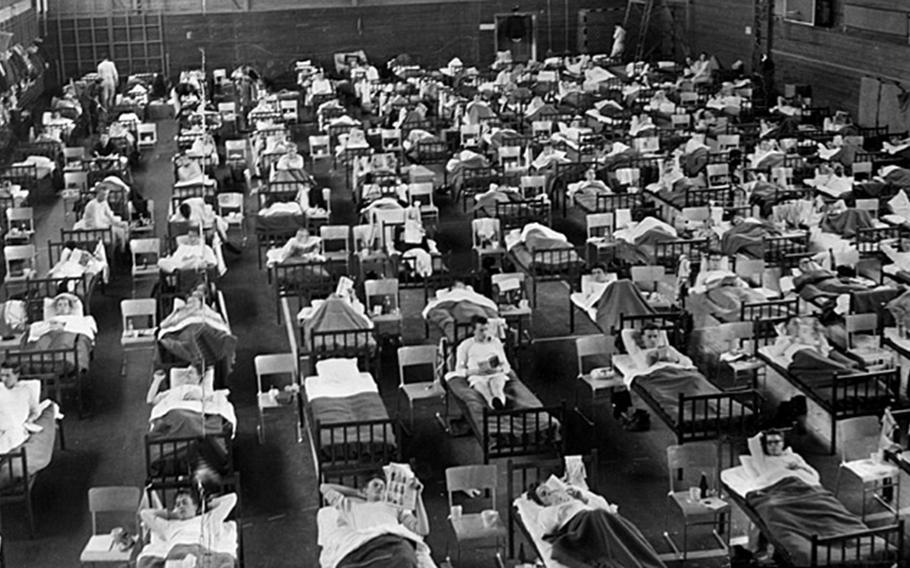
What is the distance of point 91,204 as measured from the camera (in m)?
21.9

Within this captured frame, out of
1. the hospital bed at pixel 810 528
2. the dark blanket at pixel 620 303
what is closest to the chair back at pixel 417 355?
the dark blanket at pixel 620 303

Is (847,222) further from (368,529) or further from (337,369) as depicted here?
(368,529)

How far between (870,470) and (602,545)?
11.2 ft

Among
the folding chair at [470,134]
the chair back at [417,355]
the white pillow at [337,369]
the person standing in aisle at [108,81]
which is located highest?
the person standing in aisle at [108,81]

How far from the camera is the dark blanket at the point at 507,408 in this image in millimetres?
13562

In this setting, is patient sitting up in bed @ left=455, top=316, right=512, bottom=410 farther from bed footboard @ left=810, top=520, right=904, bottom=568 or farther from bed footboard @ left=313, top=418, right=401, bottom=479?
bed footboard @ left=810, top=520, right=904, bottom=568

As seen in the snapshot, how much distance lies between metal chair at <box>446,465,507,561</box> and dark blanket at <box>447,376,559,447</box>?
1058 mm

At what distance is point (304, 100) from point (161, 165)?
340 inches

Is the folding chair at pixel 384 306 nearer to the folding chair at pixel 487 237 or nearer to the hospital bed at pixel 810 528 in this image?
the folding chair at pixel 487 237

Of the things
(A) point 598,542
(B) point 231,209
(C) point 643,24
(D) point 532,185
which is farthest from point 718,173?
(C) point 643,24

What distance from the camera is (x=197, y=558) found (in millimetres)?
11023

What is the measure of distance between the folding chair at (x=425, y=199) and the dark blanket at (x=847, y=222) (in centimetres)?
680

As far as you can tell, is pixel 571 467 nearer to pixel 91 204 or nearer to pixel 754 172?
pixel 91 204

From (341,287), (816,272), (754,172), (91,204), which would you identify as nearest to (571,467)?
(341,287)
